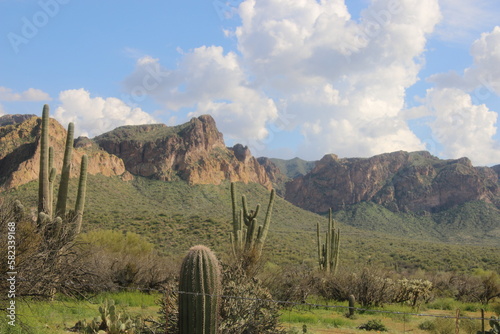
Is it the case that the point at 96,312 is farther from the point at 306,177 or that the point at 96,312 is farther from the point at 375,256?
the point at 306,177

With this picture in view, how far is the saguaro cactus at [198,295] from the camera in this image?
6.68 m

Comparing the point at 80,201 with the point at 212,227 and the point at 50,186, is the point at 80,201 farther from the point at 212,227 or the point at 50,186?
the point at 212,227

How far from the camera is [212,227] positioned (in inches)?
1604

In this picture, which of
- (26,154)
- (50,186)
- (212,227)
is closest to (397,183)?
(212,227)

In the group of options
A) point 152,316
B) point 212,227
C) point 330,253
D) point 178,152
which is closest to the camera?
point 152,316

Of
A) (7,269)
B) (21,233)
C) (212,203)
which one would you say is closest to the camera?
(7,269)

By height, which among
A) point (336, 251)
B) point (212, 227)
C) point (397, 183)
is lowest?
point (336, 251)

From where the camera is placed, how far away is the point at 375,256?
1679 inches

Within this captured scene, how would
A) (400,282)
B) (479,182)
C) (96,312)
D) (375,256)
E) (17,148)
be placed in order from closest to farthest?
(96,312) → (400,282) → (375,256) → (17,148) → (479,182)

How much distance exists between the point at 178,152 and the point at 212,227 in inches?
2003

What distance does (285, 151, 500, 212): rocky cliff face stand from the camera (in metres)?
101

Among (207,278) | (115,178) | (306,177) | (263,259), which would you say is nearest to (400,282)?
(263,259)

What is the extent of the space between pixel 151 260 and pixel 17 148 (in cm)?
5062

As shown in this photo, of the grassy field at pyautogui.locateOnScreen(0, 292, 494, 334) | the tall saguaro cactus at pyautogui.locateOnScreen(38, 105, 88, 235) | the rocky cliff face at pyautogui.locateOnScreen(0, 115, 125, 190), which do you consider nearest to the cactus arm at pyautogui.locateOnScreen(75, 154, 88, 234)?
the tall saguaro cactus at pyautogui.locateOnScreen(38, 105, 88, 235)
